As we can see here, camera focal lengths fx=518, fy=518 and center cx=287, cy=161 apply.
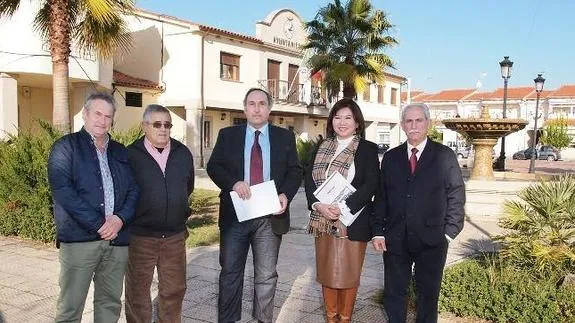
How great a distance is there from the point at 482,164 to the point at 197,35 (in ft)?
46.6

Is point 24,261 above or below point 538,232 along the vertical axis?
below

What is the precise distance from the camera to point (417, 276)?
11.9 feet

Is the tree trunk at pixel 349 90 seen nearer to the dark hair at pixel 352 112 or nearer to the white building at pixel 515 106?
the dark hair at pixel 352 112

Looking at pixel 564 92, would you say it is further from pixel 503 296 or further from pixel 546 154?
pixel 503 296

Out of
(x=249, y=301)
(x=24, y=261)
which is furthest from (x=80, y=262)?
(x=24, y=261)

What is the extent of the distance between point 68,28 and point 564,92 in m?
63.3

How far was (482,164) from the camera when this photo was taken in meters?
12.2

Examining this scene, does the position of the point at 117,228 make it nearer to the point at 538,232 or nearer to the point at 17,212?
the point at 538,232

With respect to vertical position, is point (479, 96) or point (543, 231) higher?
point (479, 96)

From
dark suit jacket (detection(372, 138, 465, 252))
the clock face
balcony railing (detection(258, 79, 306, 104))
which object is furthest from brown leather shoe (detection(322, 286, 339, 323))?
the clock face

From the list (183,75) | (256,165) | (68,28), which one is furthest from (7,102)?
(256,165)

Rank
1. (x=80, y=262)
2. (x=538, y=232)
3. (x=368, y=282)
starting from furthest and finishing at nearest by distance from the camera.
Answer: (x=368, y=282) < (x=538, y=232) < (x=80, y=262)

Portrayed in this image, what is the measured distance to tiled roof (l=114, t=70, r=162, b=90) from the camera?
20.6 m

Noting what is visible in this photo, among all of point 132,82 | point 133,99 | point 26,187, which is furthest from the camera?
point 133,99
